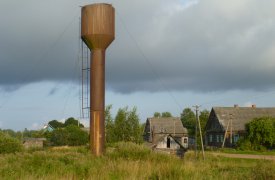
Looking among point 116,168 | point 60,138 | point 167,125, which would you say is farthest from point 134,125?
point 116,168

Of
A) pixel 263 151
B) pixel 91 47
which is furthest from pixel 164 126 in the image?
pixel 91 47

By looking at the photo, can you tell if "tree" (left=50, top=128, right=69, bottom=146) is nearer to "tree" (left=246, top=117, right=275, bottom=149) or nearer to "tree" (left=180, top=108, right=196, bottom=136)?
"tree" (left=246, top=117, right=275, bottom=149)

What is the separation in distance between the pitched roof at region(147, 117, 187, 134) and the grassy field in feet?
139

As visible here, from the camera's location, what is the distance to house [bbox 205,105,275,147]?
52312mm

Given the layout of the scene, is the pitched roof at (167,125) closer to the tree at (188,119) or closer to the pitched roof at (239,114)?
the pitched roof at (239,114)

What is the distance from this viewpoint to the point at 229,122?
174ft

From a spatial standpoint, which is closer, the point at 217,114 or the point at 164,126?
the point at 217,114

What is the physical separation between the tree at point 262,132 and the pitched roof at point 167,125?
19.7m

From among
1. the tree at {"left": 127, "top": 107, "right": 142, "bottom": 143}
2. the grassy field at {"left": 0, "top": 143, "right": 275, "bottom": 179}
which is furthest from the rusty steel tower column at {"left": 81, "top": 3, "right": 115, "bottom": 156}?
the tree at {"left": 127, "top": 107, "right": 142, "bottom": 143}

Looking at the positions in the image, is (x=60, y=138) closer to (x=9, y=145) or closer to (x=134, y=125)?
(x=134, y=125)

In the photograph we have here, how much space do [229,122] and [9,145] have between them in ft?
107

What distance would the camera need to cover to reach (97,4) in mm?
20812

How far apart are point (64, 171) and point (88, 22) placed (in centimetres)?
866

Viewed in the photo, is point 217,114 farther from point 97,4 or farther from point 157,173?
point 157,173
